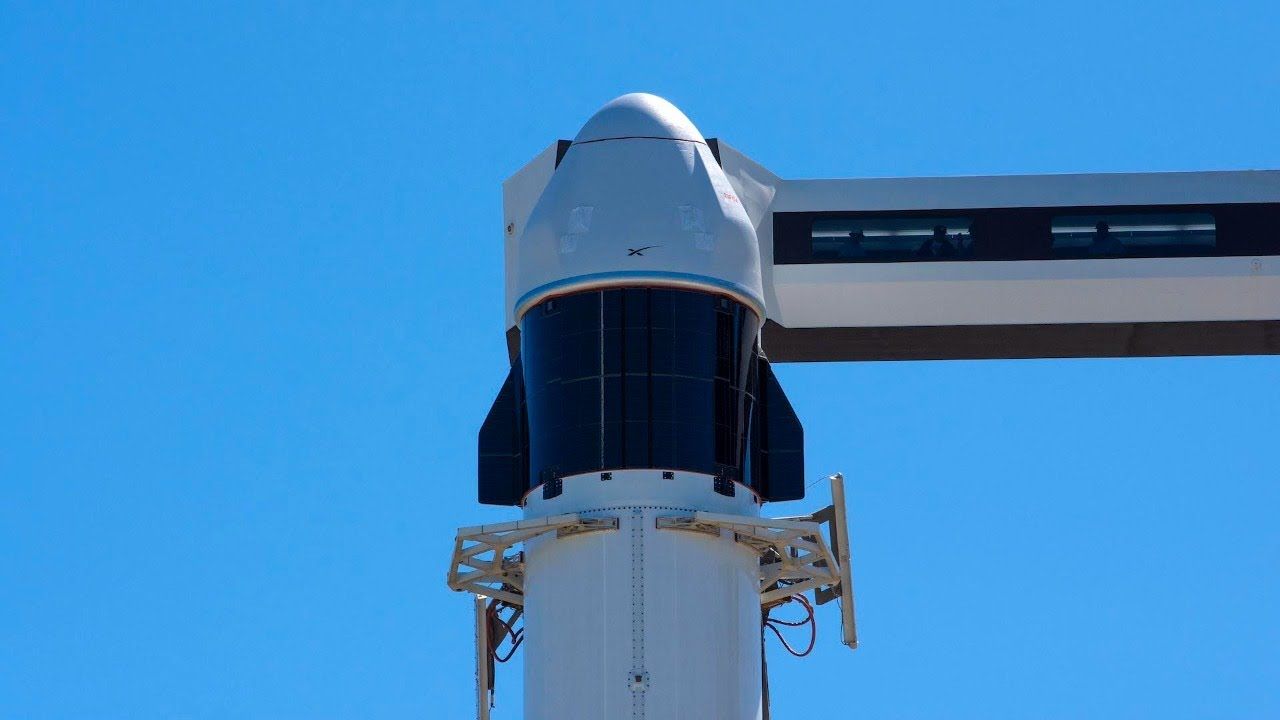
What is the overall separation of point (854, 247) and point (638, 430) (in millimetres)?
12584

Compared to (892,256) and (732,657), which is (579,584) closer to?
(732,657)

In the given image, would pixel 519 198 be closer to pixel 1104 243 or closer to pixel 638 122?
pixel 638 122

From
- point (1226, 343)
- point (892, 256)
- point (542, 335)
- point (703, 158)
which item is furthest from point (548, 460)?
point (1226, 343)

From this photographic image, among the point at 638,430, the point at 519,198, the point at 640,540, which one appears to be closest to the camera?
the point at 640,540

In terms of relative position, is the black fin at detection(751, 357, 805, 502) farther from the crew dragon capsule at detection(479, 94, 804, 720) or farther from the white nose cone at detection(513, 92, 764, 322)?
the white nose cone at detection(513, 92, 764, 322)

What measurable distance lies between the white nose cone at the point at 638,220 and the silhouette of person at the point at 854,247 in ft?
24.6

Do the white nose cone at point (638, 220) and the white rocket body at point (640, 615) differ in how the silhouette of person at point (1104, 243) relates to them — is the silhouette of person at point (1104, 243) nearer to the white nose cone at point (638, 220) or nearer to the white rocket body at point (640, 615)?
the white nose cone at point (638, 220)

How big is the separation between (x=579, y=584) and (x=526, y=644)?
213 centimetres

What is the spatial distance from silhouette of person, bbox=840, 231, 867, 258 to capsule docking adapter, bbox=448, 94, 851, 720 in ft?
24.7

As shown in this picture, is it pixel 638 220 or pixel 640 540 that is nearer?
pixel 640 540

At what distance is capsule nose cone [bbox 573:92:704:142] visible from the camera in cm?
5903

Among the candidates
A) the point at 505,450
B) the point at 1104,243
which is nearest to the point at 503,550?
the point at 505,450

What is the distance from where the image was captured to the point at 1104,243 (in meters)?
66.7

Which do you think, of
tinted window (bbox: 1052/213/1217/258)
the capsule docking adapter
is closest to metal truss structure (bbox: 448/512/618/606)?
the capsule docking adapter
